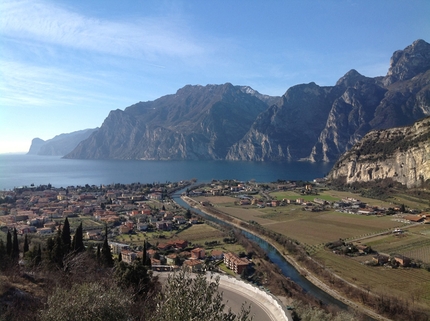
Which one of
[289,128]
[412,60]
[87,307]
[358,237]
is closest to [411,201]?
[358,237]

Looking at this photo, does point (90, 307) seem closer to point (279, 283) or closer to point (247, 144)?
point (279, 283)

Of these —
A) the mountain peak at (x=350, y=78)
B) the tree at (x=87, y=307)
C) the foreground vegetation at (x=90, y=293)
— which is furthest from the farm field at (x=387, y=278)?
the mountain peak at (x=350, y=78)

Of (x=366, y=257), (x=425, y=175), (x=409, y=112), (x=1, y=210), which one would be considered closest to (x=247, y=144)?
(x=409, y=112)

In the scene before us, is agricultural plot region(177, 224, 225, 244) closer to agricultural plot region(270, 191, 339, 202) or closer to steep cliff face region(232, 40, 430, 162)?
agricultural plot region(270, 191, 339, 202)

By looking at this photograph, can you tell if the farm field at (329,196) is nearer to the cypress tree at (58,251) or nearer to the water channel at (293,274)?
the water channel at (293,274)

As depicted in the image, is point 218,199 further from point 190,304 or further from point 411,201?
point 190,304

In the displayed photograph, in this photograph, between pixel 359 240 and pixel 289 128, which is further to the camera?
pixel 289 128
